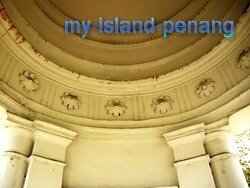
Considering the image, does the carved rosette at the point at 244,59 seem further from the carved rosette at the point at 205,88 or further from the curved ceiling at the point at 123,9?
the curved ceiling at the point at 123,9

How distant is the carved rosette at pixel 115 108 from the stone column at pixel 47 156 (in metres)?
1.12

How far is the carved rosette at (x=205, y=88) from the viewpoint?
563 cm

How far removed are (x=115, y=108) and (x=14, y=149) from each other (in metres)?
2.34

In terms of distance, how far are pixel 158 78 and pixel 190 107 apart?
1.07m

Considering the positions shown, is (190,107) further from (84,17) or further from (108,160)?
(84,17)

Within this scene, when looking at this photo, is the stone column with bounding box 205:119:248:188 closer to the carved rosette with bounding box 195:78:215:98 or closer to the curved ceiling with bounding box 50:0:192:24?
the carved rosette with bounding box 195:78:215:98

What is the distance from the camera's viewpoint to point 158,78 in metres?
6.32

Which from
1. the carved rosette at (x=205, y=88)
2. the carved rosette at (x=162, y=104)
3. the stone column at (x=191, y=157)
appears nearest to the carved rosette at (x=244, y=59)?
the carved rosette at (x=205, y=88)

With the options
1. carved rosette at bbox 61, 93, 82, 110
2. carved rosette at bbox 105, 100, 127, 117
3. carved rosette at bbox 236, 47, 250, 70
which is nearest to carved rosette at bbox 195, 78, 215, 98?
carved rosette at bbox 236, 47, 250, 70

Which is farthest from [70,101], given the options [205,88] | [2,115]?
[205,88]

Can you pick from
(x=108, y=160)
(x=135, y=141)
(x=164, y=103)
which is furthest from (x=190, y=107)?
(x=108, y=160)

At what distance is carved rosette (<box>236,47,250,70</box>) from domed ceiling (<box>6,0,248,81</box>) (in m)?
0.91

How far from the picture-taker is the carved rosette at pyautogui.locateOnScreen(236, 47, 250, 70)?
5.18 meters

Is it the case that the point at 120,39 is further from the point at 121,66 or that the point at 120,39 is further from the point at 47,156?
the point at 47,156
